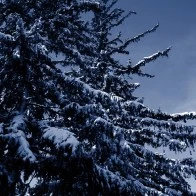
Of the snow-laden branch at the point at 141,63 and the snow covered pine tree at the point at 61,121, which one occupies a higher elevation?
the snow-laden branch at the point at 141,63

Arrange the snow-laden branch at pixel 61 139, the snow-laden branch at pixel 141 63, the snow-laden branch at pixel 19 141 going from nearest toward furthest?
1. the snow-laden branch at pixel 19 141
2. the snow-laden branch at pixel 61 139
3. the snow-laden branch at pixel 141 63

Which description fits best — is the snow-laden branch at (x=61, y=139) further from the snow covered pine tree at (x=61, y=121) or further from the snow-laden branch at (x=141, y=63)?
the snow-laden branch at (x=141, y=63)

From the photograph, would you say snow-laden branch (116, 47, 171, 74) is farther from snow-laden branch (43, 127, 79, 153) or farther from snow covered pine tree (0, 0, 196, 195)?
snow-laden branch (43, 127, 79, 153)

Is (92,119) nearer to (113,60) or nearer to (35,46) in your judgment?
(35,46)

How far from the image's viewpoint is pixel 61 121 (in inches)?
388

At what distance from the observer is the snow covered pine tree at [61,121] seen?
7445 millimetres

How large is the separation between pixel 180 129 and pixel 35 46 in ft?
21.7

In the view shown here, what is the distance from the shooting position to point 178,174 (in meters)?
14.2

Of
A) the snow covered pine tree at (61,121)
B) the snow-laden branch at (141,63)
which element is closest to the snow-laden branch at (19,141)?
the snow covered pine tree at (61,121)

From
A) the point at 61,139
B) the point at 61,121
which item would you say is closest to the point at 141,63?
the point at 61,121

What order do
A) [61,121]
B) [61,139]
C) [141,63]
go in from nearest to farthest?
[61,139]
[61,121]
[141,63]

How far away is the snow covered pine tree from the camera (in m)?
7.45

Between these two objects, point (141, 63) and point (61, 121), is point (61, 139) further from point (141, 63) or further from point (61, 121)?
point (141, 63)

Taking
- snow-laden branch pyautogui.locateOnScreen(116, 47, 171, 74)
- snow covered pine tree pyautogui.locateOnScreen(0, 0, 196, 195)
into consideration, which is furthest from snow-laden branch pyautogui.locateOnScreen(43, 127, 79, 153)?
snow-laden branch pyautogui.locateOnScreen(116, 47, 171, 74)
